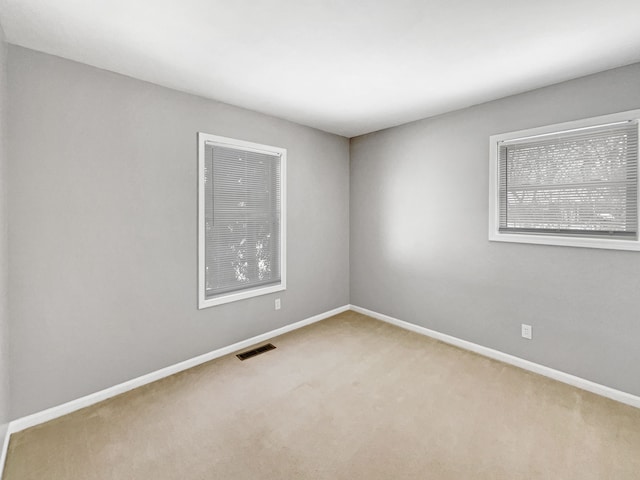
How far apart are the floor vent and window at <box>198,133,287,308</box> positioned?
0.57 metres

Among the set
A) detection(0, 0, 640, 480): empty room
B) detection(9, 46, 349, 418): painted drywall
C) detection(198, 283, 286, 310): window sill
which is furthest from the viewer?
detection(198, 283, 286, 310): window sill

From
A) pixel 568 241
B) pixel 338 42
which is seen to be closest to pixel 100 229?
pixel 338 42

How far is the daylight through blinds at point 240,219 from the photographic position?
2953 mm

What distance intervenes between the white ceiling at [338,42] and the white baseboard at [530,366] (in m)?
2.49

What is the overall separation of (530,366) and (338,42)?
317cm

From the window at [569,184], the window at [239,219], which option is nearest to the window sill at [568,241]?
the window at [569,184]

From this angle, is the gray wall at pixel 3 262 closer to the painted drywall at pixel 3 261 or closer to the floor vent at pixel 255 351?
the painted drywall at pixel 3 261

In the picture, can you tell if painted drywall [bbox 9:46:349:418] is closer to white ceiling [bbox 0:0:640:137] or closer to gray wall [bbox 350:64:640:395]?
white ceiling [bbox 0:0:640:137]

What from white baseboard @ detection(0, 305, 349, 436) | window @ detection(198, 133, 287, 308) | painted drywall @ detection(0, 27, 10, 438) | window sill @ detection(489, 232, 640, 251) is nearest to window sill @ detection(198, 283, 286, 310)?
window @ detection(198, 133, 287, 308)

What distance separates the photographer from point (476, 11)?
1.68 m

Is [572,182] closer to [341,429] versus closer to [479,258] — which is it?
[479,258]

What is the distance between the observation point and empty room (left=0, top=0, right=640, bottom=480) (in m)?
1.76

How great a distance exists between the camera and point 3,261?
184 cm

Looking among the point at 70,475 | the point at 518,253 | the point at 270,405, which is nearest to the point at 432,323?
the point at 518,253
